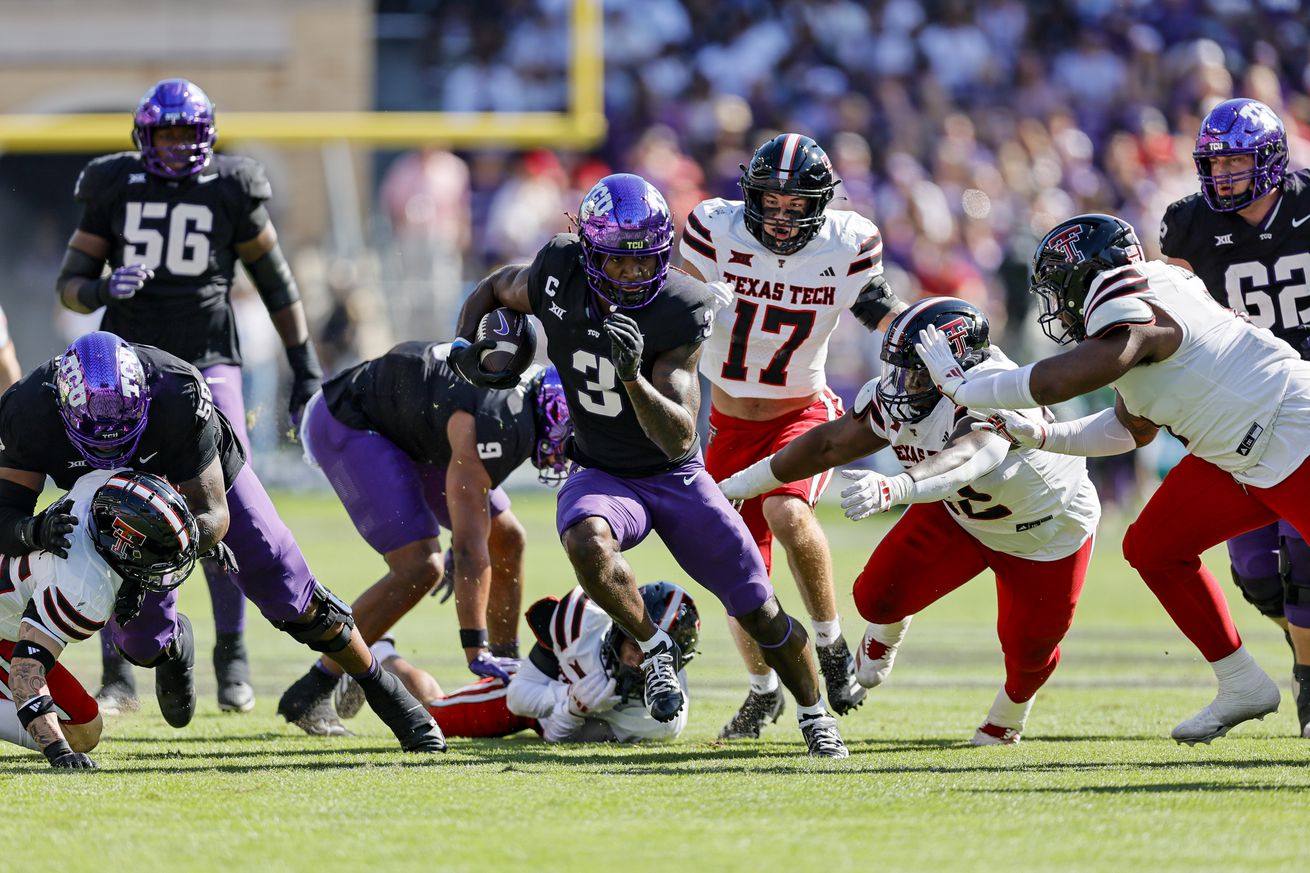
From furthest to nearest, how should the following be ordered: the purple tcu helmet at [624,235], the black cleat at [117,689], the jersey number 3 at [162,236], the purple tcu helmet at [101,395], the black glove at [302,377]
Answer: the black glove at [302,377] < the jersey number 3 at [162,236] < the black cleat at [117,689] < the purple tcu helmet at [624,235] < the purple tcu helmet at [101,395]

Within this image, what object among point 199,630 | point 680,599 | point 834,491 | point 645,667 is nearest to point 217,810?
point 645,667

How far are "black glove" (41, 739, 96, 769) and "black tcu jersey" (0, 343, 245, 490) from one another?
0.80 m

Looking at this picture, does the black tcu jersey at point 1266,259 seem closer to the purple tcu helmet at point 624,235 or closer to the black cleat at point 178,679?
the purple tcu helmet at point 624,235

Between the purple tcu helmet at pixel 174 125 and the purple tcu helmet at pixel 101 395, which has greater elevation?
the purple tcu helmet at pixel 174 125

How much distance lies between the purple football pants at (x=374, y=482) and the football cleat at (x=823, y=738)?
5.37ft

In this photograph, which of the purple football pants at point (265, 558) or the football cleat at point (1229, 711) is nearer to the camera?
the purple football pants at point (265, 558)

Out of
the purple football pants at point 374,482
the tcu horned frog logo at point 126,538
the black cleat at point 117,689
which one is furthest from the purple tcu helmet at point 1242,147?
the black cleat at point 117,689

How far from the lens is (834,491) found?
14.6 m

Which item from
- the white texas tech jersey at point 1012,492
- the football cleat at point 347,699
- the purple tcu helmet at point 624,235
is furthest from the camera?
the football cleat at point 347,699

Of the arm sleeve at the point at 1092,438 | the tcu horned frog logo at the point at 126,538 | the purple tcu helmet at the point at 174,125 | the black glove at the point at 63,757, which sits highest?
the purple tcu helmet at the point at 174,125

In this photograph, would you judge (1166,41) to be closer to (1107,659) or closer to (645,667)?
(1107,659)

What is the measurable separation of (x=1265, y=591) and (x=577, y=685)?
98.9 inches

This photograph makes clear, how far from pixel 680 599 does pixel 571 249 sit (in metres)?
1.20

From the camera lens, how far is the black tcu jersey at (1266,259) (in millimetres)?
6254
